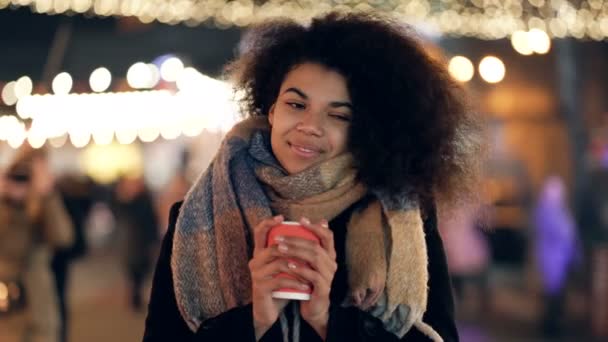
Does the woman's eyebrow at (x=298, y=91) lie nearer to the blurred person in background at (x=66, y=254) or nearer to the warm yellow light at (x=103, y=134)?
the blurred person in background at (x=66, y=254)

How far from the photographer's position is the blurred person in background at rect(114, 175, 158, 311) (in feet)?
37.9

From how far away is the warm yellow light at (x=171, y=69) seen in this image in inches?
538

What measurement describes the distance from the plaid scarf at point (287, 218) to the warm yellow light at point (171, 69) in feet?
37.5

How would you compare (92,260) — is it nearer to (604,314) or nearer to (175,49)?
(175,49)

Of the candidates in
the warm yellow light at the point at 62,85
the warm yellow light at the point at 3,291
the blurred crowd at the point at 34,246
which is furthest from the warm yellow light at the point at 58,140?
the warm yellow light at the point at 3,291

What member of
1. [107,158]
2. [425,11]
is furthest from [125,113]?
[107,158]

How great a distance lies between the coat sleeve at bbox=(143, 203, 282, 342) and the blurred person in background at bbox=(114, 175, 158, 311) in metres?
9.11

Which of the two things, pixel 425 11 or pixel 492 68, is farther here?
pixel 492 68

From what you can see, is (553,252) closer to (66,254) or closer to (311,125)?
(66,254)

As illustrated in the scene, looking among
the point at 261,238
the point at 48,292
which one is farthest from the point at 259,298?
the point at 48,292

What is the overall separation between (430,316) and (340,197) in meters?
0.41

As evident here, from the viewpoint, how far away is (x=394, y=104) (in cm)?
250

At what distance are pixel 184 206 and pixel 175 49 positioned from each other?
657 inches

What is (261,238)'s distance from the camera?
2.10 m
